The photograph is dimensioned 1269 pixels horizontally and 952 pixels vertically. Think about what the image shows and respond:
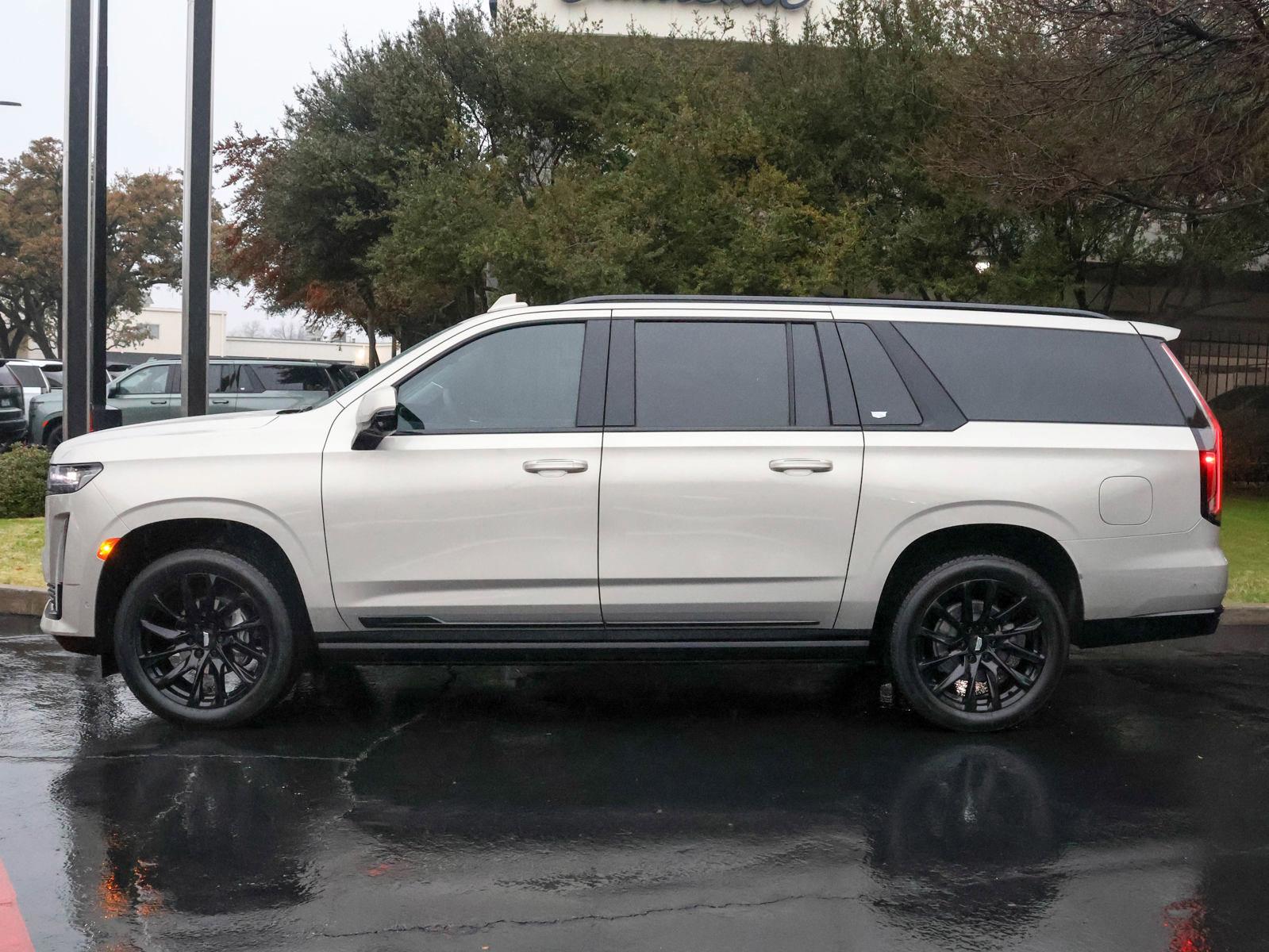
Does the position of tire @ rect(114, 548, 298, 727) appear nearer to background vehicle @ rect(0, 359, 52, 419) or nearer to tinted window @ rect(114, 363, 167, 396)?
tinted window @ rect(114, 363, 167, 396)

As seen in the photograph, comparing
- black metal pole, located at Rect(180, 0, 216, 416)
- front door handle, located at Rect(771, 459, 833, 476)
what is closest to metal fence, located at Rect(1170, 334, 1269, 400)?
black metal pole, located at Rect(180, 0, 216, 416)

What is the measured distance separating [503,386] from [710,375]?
36.4 inches

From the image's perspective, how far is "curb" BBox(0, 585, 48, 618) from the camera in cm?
899

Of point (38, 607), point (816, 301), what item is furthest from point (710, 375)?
Answer: point (38, 607)

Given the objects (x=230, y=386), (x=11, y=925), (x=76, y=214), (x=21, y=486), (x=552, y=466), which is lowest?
(x=11, y=925)

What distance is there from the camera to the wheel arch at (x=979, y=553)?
233 inches

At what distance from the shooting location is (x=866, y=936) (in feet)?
12.5

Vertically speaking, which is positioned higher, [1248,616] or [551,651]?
[551,651]

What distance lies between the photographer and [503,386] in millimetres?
5848

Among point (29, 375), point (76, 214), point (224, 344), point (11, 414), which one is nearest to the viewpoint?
point (76, 214)

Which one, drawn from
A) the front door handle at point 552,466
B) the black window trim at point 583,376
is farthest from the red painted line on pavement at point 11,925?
the front door handle at point 552,466

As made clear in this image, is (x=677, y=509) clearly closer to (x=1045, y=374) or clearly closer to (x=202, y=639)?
(x=1045, y=374)

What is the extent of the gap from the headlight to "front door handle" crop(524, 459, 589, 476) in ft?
6.21

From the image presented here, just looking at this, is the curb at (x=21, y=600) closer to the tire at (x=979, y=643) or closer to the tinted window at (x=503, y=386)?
the tinted window at (x=503, y=386)
